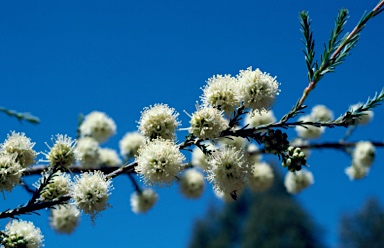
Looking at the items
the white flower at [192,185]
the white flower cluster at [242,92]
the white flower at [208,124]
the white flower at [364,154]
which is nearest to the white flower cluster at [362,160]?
the white flower at [364,154]

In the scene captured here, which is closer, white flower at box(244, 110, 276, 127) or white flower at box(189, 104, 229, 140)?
white flower at box(189, 104, 229, 140)

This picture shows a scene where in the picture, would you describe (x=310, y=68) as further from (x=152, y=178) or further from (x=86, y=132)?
(x=86, y=132)

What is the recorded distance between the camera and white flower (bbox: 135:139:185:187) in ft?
5.41

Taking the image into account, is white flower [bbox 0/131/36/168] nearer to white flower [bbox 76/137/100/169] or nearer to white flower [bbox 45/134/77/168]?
white flower [bbox 45/134/77/168]

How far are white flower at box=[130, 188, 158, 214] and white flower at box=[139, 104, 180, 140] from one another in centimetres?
192

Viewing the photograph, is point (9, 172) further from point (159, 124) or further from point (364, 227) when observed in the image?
point (364, 227)

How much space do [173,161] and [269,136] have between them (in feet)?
1.06

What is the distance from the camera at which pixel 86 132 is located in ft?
13.6

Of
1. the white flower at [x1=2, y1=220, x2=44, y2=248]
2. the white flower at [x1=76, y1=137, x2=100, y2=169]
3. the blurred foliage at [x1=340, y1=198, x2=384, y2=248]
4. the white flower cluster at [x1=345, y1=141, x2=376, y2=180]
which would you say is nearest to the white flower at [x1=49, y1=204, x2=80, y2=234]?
the white flower at [x1=76, y1=137, x2=100, y2=169]

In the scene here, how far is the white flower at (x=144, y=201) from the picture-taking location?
3666 millimetres

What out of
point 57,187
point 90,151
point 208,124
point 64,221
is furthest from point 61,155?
point 90,151

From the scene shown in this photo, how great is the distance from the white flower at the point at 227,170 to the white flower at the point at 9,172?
0.62 m

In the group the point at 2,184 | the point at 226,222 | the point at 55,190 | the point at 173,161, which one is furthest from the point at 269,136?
the point at 226,222

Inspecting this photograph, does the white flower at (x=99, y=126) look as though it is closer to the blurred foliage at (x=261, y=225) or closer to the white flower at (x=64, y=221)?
the white flower at (x=64, y=221)
